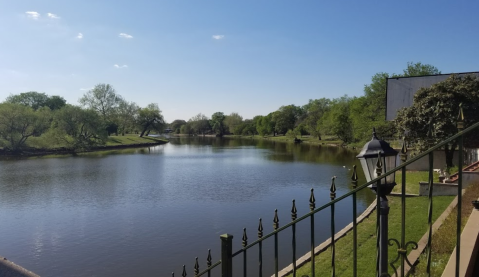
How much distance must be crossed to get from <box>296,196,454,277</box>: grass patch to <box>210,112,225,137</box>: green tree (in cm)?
11285

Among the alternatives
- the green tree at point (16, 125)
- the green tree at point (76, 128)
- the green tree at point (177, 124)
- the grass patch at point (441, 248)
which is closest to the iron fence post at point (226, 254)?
the grass patch at point (441, 248)

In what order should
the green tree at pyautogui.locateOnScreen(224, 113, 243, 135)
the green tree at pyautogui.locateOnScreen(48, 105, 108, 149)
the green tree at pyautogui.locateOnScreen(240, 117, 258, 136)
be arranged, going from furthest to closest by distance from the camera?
the green tree at pyautogui.locateOnScreen(224, 113, 243, 135), the green tree at pyautogui.locateOnScreen(240, 117, 258, 136), the green tree at pyautogui.locateOnScreen(48, 105, 108, 149)

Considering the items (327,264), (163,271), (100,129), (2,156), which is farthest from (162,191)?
(100,129)

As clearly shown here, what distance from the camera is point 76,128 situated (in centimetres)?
5450

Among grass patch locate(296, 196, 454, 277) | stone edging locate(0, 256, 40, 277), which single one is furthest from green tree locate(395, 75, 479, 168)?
stone edging locate(0, 256, 40, 277)

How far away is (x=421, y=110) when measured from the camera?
1917 centimetres

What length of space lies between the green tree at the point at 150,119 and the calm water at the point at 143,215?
190 feet

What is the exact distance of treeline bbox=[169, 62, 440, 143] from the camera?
3981 centimetres

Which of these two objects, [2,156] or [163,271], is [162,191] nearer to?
[163,271]

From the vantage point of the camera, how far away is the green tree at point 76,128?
52.1 m

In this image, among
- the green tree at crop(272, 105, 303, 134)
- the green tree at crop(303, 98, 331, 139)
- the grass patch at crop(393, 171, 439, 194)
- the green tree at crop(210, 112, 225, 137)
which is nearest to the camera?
the grass patch at crop(393, 171, 439, 194)

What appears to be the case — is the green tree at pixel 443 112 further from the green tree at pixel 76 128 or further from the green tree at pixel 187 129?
the green tree at pixel 187 129

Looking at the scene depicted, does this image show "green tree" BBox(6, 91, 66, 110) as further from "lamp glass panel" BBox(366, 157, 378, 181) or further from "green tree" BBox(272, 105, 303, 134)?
"lamp glass panel" BBox(366, 157, 378, 181)

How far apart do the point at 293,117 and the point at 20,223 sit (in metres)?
85.8
